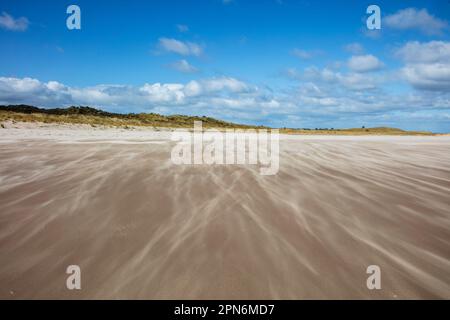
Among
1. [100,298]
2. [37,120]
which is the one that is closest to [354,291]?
[100,298]

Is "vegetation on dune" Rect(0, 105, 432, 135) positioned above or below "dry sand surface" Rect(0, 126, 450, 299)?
above

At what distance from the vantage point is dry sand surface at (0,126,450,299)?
2.37m

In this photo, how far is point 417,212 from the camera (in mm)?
3980

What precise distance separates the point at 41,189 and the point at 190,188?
8.20 ft

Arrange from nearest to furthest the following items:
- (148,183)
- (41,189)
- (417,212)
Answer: (417,212) < (41,189) < (148,183)

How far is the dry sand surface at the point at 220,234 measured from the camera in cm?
237

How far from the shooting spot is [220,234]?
3.24 m

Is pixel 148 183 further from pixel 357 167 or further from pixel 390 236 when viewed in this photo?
pixel 357 167

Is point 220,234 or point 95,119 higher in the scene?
point 95,119

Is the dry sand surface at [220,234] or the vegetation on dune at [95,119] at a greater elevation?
the vegetation on dune at [95,119]

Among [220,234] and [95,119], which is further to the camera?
[95,119]

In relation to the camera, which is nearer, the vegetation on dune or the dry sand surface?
the dry sand surface

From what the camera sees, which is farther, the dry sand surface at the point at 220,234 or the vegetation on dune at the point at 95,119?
the vegetation on dune at the point at 95,119

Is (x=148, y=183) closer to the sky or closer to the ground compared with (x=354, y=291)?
closer to the sky
